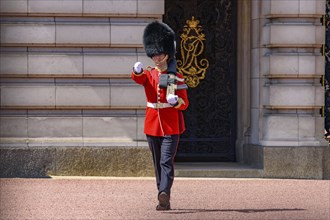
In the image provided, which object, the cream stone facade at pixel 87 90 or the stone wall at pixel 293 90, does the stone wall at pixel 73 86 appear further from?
the stone wall at pixel 293 90

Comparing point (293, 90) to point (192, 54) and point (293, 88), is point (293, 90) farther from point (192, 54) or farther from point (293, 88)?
point (192, 54)

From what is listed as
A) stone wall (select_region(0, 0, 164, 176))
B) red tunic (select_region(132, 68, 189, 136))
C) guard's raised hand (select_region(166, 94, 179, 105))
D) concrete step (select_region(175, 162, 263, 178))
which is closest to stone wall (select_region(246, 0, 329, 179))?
concrete step (select_region(175, 162, 263, 178))

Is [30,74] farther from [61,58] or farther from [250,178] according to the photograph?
[250,178]

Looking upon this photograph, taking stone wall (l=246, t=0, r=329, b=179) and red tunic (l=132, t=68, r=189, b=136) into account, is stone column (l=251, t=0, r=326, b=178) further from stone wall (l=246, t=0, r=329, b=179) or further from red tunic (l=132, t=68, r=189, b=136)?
red tunic (l=132, t=68, r=189, b=136)

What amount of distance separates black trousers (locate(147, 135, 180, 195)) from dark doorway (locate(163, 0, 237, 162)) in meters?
4.88

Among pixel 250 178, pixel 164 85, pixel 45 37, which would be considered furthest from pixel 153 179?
pixel 164 85

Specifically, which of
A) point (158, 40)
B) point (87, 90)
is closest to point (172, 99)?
point (158, 40)

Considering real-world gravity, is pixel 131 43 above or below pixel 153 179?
above

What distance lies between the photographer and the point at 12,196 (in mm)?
13750

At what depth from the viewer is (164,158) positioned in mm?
12547

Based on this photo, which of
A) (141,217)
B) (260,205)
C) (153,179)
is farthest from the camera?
(153,179)

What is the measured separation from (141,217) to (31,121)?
16.4ft

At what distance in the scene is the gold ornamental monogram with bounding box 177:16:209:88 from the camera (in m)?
17.6

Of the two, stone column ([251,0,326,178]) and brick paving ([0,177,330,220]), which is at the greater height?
stone column ([251,0,326,178])
